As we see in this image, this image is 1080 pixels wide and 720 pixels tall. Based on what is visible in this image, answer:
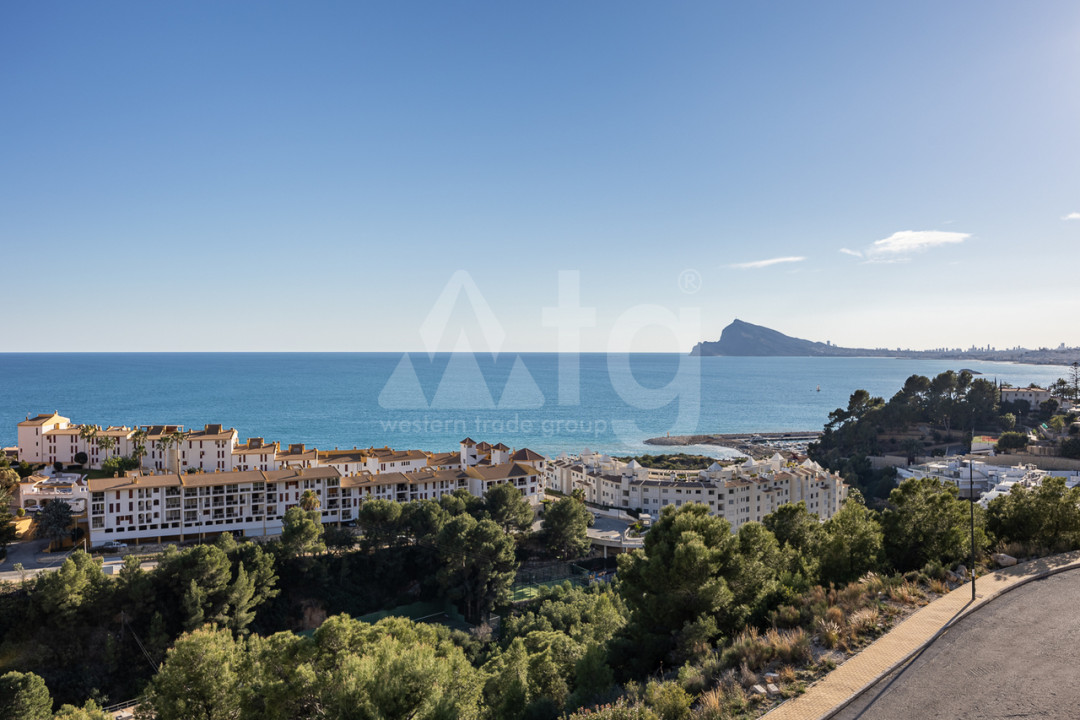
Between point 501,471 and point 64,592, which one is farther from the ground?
point 501,471

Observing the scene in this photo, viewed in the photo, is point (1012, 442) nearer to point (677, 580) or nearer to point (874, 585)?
point (874, 585)

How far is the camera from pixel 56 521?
28.6 meters

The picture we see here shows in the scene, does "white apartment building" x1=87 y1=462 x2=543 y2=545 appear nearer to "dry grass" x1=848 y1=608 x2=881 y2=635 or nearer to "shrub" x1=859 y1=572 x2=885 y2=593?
"shrub" x1=859 y1=572 x2=885 y2=593

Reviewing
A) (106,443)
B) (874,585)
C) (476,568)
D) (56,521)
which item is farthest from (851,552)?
(106,443)

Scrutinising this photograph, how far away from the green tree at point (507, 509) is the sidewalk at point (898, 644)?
24.0 m

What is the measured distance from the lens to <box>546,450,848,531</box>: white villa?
37.8 meters

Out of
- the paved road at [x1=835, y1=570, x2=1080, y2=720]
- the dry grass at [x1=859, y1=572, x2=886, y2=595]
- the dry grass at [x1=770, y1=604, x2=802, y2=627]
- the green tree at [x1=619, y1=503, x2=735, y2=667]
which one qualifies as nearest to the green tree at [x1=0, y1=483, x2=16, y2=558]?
the green tree at [x1=619, y1=503, x2=735, y2=667]

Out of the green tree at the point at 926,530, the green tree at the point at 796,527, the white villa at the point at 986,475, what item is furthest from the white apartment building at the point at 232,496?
the white villa at the point at 986,475

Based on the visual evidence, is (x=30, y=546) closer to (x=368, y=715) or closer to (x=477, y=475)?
(x=477, y=475)

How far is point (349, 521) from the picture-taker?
35.0 metres

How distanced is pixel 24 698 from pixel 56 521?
1408 cm

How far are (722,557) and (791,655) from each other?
12.6 ft

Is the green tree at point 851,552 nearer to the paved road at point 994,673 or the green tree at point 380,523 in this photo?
the paved road at point 994,673

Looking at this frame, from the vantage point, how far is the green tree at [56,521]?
28578mm
